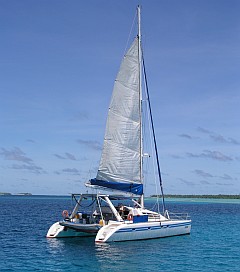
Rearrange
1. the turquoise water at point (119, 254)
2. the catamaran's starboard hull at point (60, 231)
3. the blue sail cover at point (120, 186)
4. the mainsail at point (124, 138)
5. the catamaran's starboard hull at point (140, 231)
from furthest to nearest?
1. the mainsail at point (124, 138)
2. the blue sail cover at point (120, 186)
3. the catamaran's starboard hull at point (60, 231)
4. the catamaran's starboard hull at point (140, 231)
5. the turquoise water at point (119, 254)

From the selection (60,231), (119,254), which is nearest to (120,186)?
(60,231)

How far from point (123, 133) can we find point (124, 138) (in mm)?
428

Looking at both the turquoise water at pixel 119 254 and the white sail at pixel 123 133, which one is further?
the white sail at pixel 123 133

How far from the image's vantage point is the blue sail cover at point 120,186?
31750 millimetres

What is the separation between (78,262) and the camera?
22562 mm

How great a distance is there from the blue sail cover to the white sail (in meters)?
0.36

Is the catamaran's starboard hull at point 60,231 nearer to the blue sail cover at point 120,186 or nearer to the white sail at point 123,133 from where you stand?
the blue sail cover at point 120,186

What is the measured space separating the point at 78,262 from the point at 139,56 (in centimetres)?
1851

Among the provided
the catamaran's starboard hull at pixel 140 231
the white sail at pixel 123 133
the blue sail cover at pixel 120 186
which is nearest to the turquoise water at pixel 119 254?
the catamaran's starboard hull at pixel 140 231

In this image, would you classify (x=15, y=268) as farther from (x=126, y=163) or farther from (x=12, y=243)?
(x=126, y=163)

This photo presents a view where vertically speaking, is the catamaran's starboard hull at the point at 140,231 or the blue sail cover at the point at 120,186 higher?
the blue sail cover at the point at 120,186

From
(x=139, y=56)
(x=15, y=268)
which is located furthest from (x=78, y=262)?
(x=139, y=56)

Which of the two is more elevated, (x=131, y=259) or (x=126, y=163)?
(x=126, y=163)

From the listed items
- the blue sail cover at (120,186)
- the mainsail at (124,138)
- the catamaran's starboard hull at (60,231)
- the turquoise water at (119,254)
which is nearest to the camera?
the turquoise water at (119,254)
